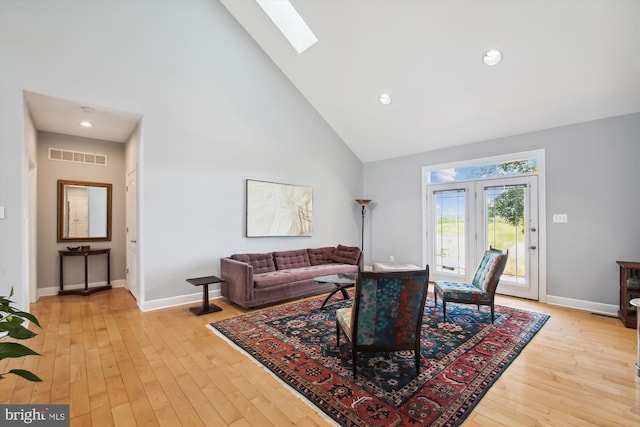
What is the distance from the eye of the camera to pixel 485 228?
500cm

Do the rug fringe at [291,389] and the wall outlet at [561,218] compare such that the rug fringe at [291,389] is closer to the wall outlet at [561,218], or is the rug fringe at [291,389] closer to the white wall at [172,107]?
the white wall at [172,107]

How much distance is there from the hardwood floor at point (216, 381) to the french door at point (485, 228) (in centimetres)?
133

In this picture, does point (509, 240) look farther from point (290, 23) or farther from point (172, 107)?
point (172, 107)

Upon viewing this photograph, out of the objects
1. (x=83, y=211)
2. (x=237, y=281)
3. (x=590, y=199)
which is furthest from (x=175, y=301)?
(x=590, y=199)

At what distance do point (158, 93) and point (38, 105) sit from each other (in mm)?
1334

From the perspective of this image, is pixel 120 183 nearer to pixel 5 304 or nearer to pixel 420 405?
pixel 5 304

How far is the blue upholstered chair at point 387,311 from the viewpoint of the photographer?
2.19 m

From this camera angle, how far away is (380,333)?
229 cm

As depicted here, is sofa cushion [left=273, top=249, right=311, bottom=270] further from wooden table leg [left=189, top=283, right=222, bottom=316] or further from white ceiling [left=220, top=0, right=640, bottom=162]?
white ceiling [left=220, top=0, right=640, bottom=162]

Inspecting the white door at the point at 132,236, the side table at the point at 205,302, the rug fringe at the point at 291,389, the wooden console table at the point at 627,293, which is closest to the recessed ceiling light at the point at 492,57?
the wooden console table at the point at 627,293

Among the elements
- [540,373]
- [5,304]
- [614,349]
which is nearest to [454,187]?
[614,349]

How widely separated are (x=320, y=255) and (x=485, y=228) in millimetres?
2946

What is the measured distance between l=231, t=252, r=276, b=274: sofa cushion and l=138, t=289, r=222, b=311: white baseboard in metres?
0.62

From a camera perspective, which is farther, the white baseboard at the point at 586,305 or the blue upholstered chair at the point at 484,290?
the white baseboard at the point at 586,305
